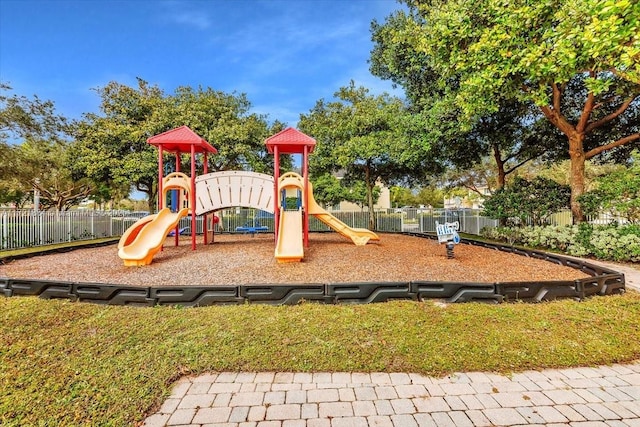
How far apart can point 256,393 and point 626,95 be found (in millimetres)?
11986

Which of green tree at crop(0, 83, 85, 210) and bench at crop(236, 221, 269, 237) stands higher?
green tree at crop(0, 83, 85, 210)

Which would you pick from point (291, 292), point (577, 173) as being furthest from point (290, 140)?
point (577, 173)

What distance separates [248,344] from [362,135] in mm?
12595

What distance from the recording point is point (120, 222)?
14750 millimetres

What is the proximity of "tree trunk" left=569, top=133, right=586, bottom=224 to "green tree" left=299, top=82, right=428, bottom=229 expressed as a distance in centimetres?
469

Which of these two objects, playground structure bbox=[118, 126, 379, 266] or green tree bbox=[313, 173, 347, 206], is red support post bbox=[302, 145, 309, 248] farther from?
green tree bbox=[313, 173, 347, 206]

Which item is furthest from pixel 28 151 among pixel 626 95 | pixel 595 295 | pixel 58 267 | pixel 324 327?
pixel 626 95

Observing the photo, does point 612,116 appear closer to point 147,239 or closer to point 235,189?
point 235,189

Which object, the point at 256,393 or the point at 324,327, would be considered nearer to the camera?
the point at 256,393

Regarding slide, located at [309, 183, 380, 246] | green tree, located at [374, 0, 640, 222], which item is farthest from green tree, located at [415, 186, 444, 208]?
slide, located at [309, 183, 380, 246]


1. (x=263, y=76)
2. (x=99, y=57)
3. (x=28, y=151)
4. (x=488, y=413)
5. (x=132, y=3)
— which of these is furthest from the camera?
(x=28, y=151)

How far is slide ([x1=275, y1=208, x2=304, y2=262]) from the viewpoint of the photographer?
6.24 m

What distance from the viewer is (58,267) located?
615cm

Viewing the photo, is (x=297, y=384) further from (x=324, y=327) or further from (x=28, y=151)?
(x=28, y=151)
